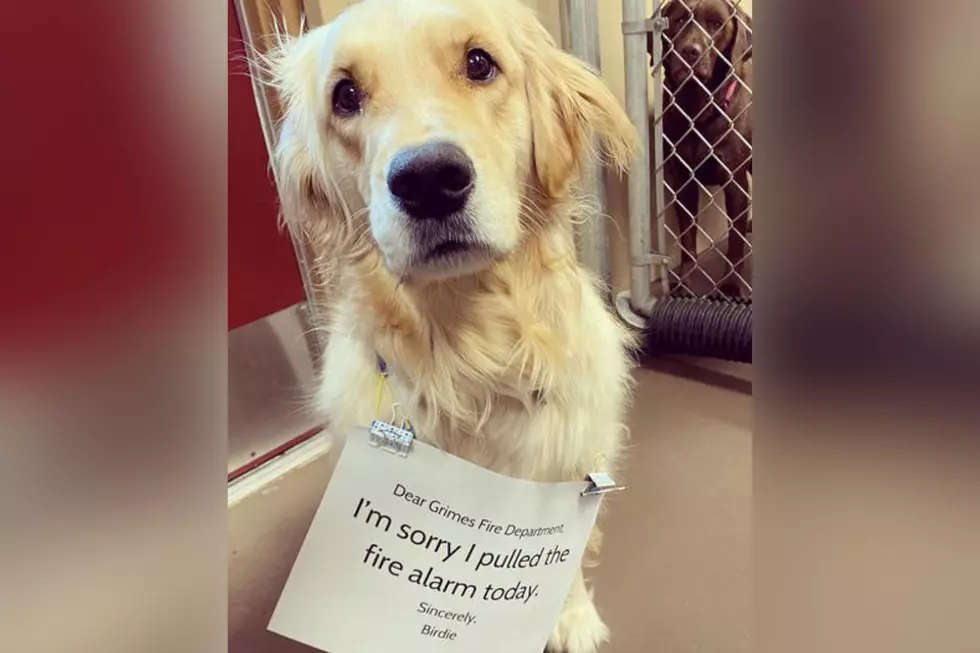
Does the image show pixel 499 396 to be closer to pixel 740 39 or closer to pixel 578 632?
pixel 578 632

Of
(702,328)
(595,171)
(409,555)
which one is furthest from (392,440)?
(702,328)

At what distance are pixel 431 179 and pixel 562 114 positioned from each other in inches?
13.8

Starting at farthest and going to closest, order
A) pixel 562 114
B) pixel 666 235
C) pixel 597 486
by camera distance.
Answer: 1. pixel 666 235
2. pixel 562 114
3. pixel 597 486

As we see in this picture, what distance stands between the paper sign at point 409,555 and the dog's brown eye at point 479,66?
473 millimetres

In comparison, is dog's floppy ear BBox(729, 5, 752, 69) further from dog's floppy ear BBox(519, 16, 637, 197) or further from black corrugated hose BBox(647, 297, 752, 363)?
dog's floppy ear BBox(519, 16, 637, 197)

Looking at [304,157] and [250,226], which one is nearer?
[304,157]

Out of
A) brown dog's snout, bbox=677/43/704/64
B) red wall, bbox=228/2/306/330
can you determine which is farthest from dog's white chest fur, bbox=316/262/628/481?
brown dog's snout, bbox=677/43/704/64

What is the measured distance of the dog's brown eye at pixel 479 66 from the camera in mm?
890

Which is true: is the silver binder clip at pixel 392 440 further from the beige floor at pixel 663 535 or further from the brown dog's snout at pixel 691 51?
the brown dog's snout at pixel 691 51

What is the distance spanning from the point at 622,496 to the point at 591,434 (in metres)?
0.43

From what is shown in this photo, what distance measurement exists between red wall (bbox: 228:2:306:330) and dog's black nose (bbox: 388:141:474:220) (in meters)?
0.72

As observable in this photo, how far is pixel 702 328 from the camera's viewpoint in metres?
1.76

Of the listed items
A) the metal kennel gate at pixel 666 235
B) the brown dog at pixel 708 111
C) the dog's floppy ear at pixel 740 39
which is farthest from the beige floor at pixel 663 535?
the dog's floppy ear at pixel 740 39
